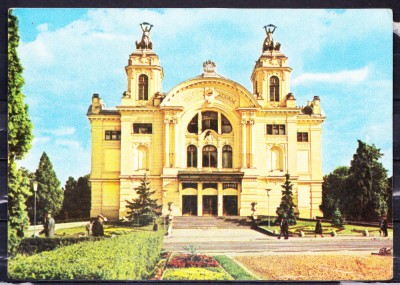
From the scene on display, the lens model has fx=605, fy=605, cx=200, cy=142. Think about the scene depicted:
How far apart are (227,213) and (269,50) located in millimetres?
2614

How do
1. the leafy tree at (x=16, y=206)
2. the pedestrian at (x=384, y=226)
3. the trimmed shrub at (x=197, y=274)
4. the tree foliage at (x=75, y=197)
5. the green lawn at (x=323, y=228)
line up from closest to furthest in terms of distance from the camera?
the trimmed shrub at (x=197, y=274)
the leafy tree at (x=16, y=206)
the pedestrian at (x=384, y=226)
the tree foliage at (x=75, y=197)
the green lawn at (x=323, y=228)

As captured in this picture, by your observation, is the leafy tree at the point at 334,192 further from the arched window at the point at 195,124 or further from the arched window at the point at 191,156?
the arched window at the point at 195,124

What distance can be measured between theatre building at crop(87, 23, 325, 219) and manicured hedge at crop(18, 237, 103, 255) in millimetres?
639

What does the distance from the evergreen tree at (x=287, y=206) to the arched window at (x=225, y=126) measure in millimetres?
1234

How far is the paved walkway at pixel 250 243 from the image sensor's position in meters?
9.19

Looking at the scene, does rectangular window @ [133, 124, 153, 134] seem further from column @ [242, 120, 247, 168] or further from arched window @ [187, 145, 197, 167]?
column @ [242, 120, 247, 168]

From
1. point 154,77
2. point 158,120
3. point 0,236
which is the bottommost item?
point 0,236

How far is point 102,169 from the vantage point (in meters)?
9.35

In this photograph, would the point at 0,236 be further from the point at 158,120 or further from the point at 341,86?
the point at 341,86

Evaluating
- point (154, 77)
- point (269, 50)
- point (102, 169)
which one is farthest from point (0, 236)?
point (269, 50)

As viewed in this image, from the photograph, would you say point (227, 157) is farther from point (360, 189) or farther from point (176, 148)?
point (360, 189)

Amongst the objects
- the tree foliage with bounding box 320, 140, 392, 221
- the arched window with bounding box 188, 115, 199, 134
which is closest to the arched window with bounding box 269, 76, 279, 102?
the arched window with bounding box 188, 115, 199, 134

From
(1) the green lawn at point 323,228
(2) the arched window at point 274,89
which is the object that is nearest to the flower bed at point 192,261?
(1) the green lawn at point 323,228

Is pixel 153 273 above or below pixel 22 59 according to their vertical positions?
below
